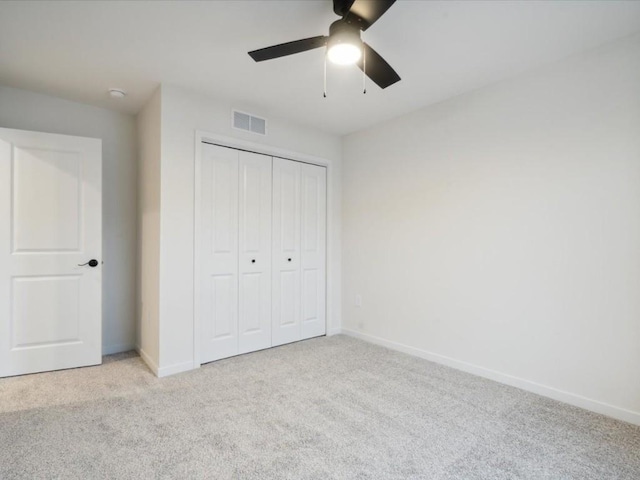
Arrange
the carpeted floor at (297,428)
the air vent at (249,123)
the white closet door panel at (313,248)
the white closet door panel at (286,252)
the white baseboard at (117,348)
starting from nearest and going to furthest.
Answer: the carpeted floor at (297,428)
the air vent at (249,123)
the white baseboard at (117,348)
the white closet door panel at (286,252)
the white closet door panel at (313,248)

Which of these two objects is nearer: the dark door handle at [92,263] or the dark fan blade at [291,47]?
the dark fan blade at [291,47]

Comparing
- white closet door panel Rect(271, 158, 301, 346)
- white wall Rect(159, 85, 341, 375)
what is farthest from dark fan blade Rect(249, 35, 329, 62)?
white closet door panel Rect(271, 158, 301, 346)

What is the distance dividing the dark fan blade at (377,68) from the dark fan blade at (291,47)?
27 centimetres

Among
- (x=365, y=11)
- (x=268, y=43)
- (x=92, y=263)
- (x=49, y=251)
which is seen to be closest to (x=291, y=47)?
(x=365, y=11)

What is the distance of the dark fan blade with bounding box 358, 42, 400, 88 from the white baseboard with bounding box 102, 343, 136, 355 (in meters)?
3.43

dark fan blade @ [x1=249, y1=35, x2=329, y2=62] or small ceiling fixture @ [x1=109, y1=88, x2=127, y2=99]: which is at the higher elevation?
small ceiling fixture @ [x1=109, y1=88, x2=127, y2=99]

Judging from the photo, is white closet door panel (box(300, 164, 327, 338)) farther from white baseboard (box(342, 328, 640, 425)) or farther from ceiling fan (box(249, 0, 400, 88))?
ceiling fan (box(249, 0, 400, 88))

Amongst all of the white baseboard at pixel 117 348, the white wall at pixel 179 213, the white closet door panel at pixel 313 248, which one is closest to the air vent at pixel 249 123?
the white wall at pixel 179 213

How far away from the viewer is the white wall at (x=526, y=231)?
7.17 ft

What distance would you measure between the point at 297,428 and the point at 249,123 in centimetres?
269

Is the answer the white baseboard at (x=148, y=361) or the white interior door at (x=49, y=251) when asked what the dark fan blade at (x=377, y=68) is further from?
the white baseboard at (x=148, y=361)

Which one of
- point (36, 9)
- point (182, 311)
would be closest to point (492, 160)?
point (182, 311)

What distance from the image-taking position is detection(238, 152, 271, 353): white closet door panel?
337cm

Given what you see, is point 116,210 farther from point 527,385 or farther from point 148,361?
point 527,385
